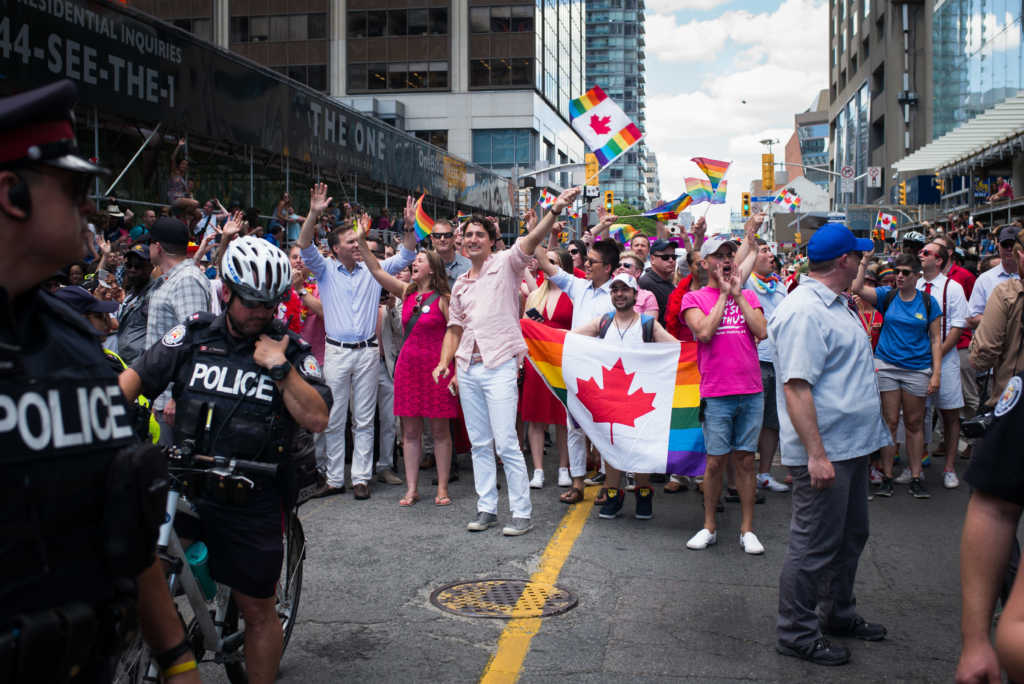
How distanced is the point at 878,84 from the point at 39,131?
246 feet

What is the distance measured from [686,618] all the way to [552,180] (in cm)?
7018

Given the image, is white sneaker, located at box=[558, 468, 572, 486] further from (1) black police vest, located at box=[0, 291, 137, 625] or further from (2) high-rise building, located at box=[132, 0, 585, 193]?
(2) high-rise building, located at box=[132, 0, 585, 193]

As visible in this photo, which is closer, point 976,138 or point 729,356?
point 729,356

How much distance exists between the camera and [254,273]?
387 centimetres

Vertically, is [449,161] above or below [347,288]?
above

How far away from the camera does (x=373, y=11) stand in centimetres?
6084

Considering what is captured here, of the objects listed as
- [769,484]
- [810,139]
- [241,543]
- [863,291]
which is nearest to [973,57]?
[863,291]

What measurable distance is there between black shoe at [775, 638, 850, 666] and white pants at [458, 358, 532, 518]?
9.26 feet

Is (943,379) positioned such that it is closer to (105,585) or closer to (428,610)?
(428,610)

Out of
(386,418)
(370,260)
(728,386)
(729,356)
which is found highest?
(370,260)

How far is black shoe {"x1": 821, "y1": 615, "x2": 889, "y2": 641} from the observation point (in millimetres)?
5141

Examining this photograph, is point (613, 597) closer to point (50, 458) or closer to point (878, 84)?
point (50, 458)

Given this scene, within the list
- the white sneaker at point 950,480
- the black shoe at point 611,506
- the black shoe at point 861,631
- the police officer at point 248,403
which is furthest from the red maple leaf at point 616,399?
the police officer at point 248,403

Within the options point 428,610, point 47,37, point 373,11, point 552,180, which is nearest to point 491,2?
point 373,11
